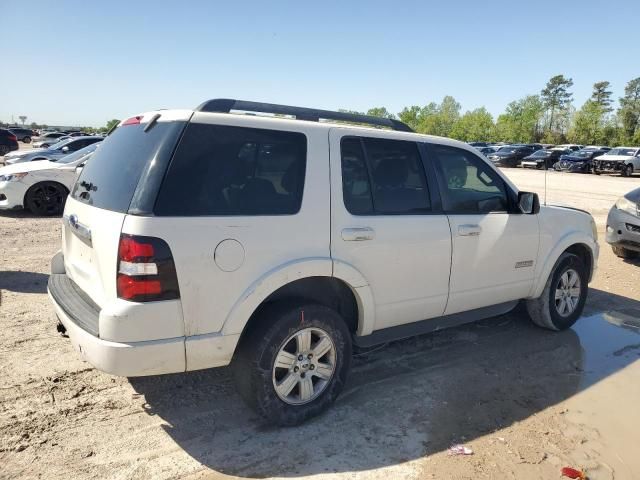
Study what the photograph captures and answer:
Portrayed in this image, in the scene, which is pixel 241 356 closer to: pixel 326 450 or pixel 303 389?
pixel 303 389

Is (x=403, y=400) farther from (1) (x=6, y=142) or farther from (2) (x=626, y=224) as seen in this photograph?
(1) (x=6, y=142)

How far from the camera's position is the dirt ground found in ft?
9.18

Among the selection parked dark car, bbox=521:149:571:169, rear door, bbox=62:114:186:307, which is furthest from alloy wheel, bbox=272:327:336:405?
parked dark car, bbox=521:149:571:169

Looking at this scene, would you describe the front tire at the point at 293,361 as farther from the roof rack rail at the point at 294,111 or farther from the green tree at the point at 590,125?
the green tree at the point at 590,125

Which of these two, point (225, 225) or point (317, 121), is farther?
point (317, 121)

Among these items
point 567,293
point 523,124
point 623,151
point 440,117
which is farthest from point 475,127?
point 567,293

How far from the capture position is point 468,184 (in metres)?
4.16

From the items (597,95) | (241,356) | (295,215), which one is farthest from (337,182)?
(597,95)

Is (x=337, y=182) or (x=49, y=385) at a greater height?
(x=337, y=182)

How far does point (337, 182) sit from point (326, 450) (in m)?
1.71

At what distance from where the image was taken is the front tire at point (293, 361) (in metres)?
2.96

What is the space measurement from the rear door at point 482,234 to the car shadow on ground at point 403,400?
0.57m

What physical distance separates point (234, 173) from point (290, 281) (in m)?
0.75

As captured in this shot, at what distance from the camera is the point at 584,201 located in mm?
16500
